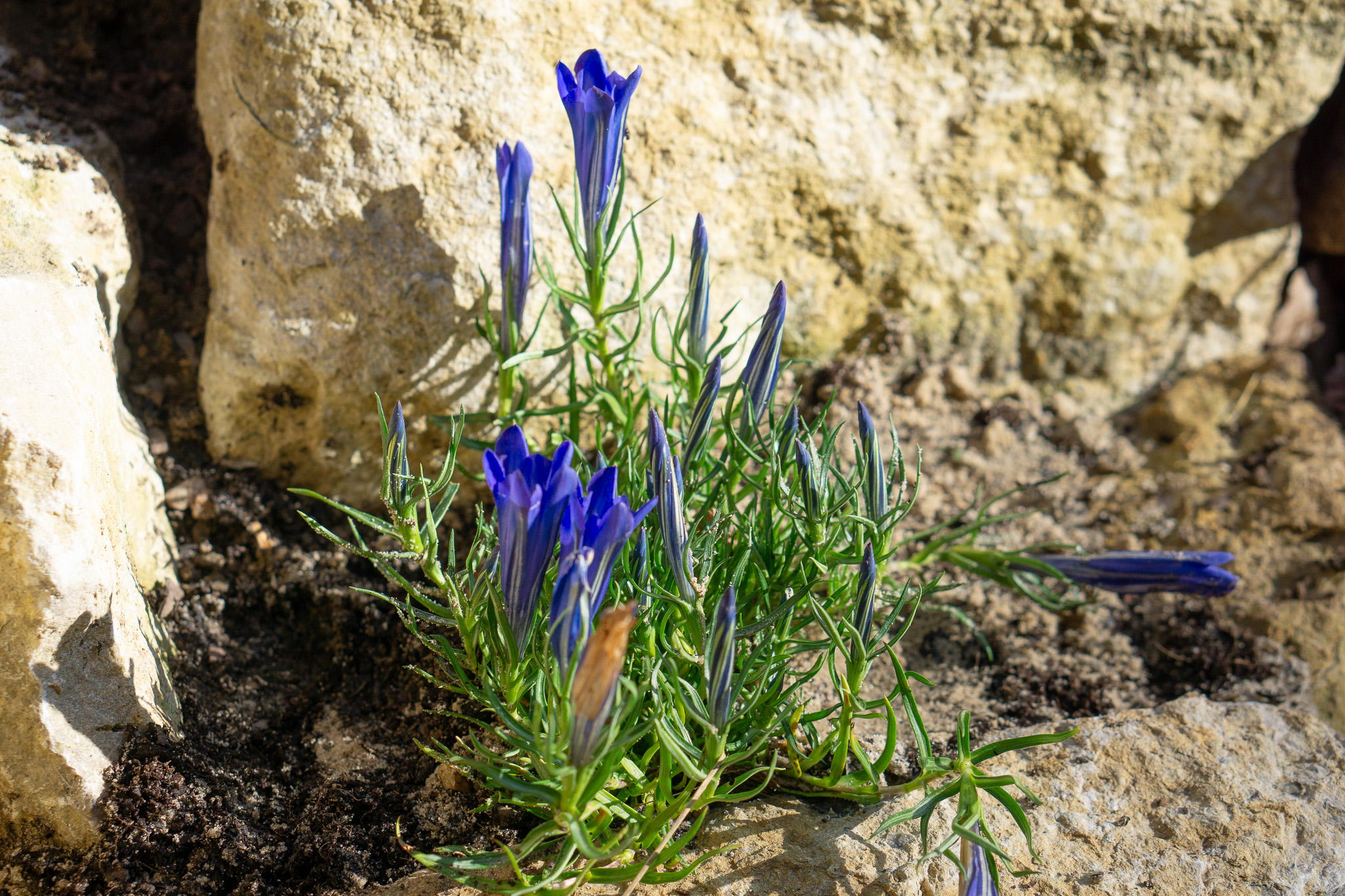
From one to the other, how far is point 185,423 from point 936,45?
2.92 metres

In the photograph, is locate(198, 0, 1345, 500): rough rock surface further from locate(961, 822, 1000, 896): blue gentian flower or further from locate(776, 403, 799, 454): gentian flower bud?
locate(961, 822, 1000, 896): blue gentian flower

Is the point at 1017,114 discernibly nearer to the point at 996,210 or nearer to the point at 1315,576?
the point at 996,210

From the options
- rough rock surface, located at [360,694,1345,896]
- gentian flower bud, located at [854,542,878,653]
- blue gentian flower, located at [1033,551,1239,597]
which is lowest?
rough rock surface, located at [360,694,1345,896]

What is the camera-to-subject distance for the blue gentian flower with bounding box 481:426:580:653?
67.5 inches

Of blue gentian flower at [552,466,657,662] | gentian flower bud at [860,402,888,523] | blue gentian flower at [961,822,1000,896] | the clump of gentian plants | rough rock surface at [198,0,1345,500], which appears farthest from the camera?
rough rock surface at [198,0,1345,500]

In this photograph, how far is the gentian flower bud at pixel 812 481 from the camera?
2141 mm

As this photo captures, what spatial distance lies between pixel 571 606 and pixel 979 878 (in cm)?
107

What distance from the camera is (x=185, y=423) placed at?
2.99m

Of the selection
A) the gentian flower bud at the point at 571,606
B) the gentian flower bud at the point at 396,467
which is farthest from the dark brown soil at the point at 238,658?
the gentian flower bud at the point at 571,606

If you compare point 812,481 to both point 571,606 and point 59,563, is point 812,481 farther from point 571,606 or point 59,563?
point 59,563

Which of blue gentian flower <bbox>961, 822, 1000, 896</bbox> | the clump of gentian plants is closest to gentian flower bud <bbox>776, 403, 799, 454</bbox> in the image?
the clump of gentian plants

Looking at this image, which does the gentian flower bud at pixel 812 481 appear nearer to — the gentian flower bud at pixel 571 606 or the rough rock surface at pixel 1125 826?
the gentian flower bud at pixel 571 606

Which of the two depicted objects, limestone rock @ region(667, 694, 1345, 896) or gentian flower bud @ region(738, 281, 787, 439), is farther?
gentian flower bud @ region(738, 281, 787, 439)

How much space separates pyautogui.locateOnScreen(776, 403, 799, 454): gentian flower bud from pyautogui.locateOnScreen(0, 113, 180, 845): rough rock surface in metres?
1.69
